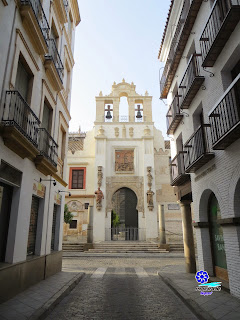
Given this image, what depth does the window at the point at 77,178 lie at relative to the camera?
24953 mm

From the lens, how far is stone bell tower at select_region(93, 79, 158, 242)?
76.9 ft

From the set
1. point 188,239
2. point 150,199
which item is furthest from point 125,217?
point 188,239

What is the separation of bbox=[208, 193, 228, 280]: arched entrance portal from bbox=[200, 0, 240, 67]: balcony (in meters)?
4.23

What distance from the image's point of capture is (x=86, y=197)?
79.6 feet

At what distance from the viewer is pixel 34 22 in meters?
7.00

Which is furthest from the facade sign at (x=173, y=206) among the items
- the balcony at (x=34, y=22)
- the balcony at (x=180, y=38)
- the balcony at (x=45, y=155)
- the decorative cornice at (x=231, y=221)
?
the balcony at (x=34, y=22)

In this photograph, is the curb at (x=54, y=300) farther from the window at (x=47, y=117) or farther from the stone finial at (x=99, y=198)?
the stone finial at (x=99, y=198)

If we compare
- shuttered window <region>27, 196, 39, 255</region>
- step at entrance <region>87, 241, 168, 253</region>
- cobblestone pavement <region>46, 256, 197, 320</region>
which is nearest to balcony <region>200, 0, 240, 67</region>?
cobblestone pavement <region>46, 256, 197, 320</region>

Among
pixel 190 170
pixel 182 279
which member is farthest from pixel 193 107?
pixel 182 279

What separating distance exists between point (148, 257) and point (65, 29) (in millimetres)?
14044

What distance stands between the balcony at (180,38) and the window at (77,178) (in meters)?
14.2

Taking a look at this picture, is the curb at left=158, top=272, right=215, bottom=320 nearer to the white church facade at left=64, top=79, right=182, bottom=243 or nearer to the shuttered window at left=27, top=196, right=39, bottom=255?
the shuttered window at left=27, top=196, right=39, bottom=255

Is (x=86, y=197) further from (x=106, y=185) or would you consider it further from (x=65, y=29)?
(x=65, y=29)

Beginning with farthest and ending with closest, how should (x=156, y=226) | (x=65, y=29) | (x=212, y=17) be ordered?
1. (x=156, y=226)
2. (x=65, y=29)
3. (x=212, y=17)
